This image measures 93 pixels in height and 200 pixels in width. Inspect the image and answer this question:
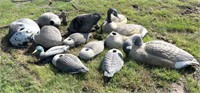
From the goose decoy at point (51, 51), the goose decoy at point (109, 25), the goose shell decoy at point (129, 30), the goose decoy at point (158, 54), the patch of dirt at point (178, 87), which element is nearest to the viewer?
the patch of dirt at point (178, 87)

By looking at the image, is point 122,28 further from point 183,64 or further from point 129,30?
point 183,64

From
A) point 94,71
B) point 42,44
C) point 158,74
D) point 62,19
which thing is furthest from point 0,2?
point 158,74

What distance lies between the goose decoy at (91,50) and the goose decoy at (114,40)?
12 centimetres

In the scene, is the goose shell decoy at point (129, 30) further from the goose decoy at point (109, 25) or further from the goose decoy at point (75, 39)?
the goose decoy at point (75, 39)

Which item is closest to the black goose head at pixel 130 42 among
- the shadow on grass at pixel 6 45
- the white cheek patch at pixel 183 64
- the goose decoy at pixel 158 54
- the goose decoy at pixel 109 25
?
the goose decoy at pixel 158 54

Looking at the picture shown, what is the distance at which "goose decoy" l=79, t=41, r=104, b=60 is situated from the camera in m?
5.36

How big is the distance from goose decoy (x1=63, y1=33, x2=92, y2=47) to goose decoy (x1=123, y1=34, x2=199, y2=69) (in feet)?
2.81

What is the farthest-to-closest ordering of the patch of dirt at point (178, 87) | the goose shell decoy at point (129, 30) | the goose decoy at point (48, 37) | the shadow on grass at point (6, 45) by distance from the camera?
1. the goose shell decoy at point (129, 30)
2. the shadow on grass at point (6, 45)
3. the goose decoy at point (48, 37)
4. the patch of dirt at point (178, 87)

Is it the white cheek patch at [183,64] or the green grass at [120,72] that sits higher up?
the white cheek patch at [183,64]

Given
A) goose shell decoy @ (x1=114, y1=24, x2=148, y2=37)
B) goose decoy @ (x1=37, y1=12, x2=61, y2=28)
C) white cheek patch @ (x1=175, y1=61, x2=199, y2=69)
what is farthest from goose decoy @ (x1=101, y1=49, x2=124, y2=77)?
goose decoy @ (x1=37, y1=12, x2=61, y2=28)

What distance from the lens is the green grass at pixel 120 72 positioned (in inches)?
189

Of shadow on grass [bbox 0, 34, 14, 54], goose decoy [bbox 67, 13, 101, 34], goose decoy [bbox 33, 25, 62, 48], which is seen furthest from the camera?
goose decoy [bbox 67, 13, 101, 34]

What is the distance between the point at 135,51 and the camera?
533cm

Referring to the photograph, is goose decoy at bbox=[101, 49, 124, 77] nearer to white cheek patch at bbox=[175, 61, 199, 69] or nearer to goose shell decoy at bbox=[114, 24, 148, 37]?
goose shell decoy at bbox=[114, 24, 148, 37]
